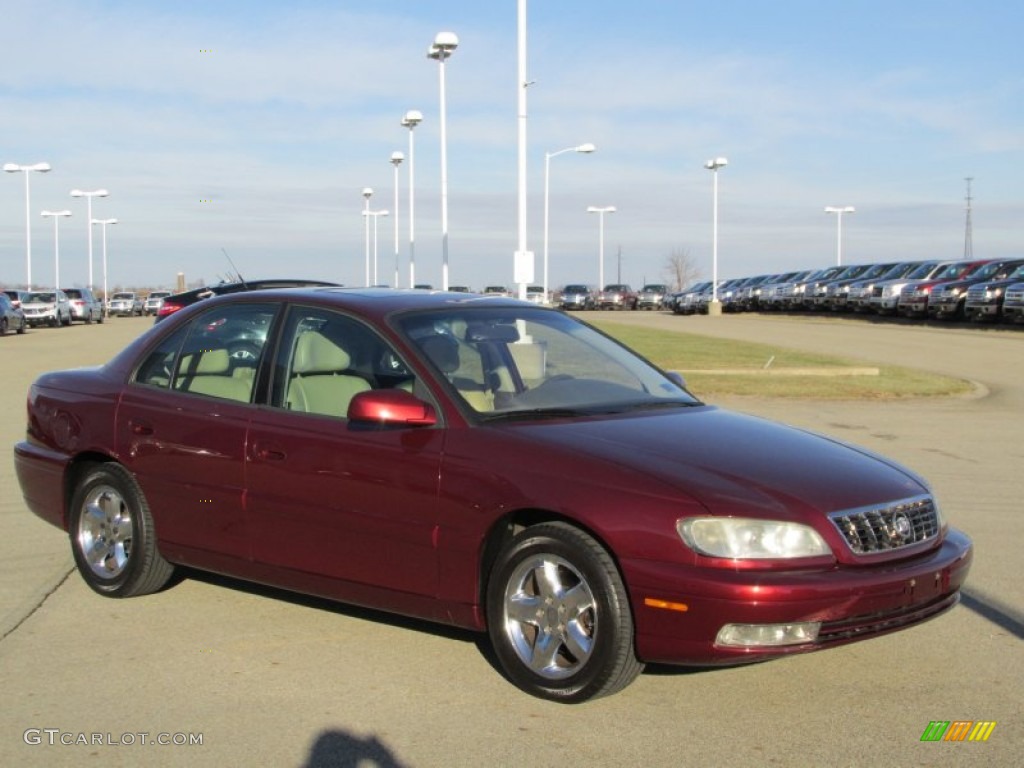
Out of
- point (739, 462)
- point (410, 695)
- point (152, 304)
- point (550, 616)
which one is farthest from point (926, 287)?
point (152, 304)

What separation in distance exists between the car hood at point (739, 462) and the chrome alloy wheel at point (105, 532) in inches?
96.6

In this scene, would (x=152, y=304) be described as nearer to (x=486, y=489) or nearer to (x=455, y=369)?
(x=455, y=369)

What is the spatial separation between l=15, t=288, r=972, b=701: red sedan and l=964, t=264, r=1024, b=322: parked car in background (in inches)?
1284

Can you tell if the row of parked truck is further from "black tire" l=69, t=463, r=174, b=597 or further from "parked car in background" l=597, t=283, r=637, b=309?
"black tire" l=69, t=463, r=174, b=597

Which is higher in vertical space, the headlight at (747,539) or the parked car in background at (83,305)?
the parked car in background at (83,305)

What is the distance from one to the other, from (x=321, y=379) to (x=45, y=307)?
4960 centimetres

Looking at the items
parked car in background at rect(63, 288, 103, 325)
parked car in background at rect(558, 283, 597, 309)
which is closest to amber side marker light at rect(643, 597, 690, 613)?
parked car in background at rect(63, 288, 103, 325)

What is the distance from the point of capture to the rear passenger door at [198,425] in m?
5.84

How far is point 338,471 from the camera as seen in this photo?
5.38 m

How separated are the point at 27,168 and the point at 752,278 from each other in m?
39.8

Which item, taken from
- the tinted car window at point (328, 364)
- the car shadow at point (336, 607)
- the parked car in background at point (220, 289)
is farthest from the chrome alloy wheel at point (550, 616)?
the parked car in background at point (220, 289)

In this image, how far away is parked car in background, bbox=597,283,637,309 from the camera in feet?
239

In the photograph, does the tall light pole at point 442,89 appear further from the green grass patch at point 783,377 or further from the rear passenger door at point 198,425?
the rear passenger door at point 198,425

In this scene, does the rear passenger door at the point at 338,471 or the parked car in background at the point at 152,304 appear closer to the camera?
the rear passenger door at the point at 338,471
